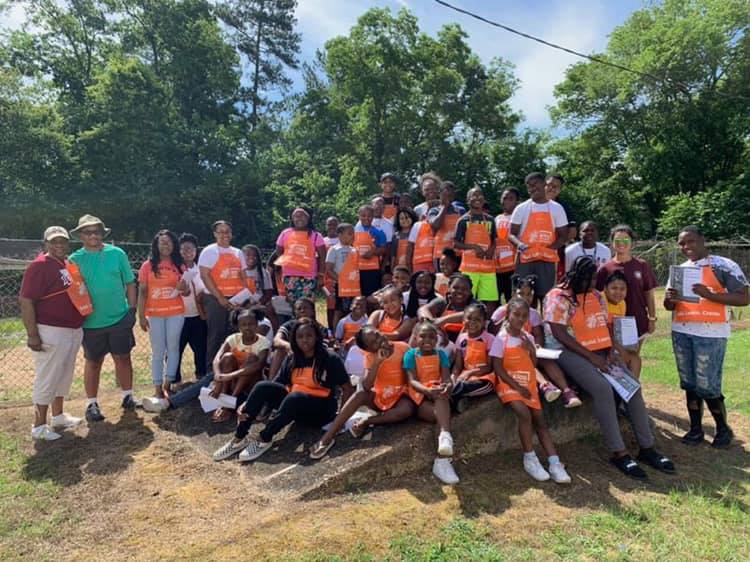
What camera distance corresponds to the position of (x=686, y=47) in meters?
25.8

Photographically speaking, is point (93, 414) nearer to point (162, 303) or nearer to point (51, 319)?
point (51, 319)

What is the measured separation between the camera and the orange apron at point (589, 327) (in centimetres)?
470

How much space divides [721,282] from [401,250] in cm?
347

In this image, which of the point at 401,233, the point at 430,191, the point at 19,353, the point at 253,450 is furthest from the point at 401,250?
the point at 19,353

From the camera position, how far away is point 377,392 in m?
4.56

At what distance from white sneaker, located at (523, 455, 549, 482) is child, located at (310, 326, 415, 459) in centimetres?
103

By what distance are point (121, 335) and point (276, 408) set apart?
2.03 meters

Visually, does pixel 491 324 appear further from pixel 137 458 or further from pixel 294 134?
pixel 294 134

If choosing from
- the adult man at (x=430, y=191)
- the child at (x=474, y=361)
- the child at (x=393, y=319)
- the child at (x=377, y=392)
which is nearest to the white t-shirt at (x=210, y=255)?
the child at (x=393, y=319)

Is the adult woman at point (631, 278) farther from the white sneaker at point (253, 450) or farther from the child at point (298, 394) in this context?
the white sneaker at point (253, 450)

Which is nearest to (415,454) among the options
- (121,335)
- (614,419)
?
(614,419)

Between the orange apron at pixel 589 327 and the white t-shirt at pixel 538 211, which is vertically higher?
the white t-shirt at pixel 538 211

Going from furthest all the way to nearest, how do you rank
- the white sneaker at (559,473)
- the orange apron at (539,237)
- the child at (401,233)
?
the child at (401,233), the orange apron at (539,237), the white sneaker at (559,473)

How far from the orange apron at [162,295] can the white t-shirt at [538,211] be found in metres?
3.87
